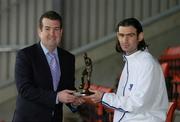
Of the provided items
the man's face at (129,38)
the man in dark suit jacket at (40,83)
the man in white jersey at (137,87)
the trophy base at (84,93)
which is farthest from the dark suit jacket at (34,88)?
the man's face at (129,38)

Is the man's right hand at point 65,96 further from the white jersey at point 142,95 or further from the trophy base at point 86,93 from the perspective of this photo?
the white jersey at point 142,95

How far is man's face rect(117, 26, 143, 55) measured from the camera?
216 cm

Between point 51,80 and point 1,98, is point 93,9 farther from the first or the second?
point 51,80

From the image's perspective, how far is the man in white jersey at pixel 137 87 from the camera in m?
2.06

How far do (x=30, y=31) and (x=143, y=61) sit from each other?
477 cm

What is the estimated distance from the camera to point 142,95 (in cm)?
204

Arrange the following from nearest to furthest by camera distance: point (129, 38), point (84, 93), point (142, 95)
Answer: point (142, 95) → point (129, 38) → point (84, 93)

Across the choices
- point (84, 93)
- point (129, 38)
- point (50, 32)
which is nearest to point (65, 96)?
point (84, 93)

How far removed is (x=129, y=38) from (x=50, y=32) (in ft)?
1.32

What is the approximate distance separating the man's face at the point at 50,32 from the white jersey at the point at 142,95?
1.34 feet

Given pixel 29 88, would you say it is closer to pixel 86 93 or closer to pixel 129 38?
pixel 86 93

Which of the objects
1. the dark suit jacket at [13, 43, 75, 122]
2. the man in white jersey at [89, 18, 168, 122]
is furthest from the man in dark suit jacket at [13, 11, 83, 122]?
the man in white jersey at [89, 18, 168, 122]

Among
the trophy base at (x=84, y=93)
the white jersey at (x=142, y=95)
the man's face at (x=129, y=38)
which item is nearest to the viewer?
the white jersey at (x=142, y=95)

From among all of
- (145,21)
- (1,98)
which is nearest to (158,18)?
(145,21)
